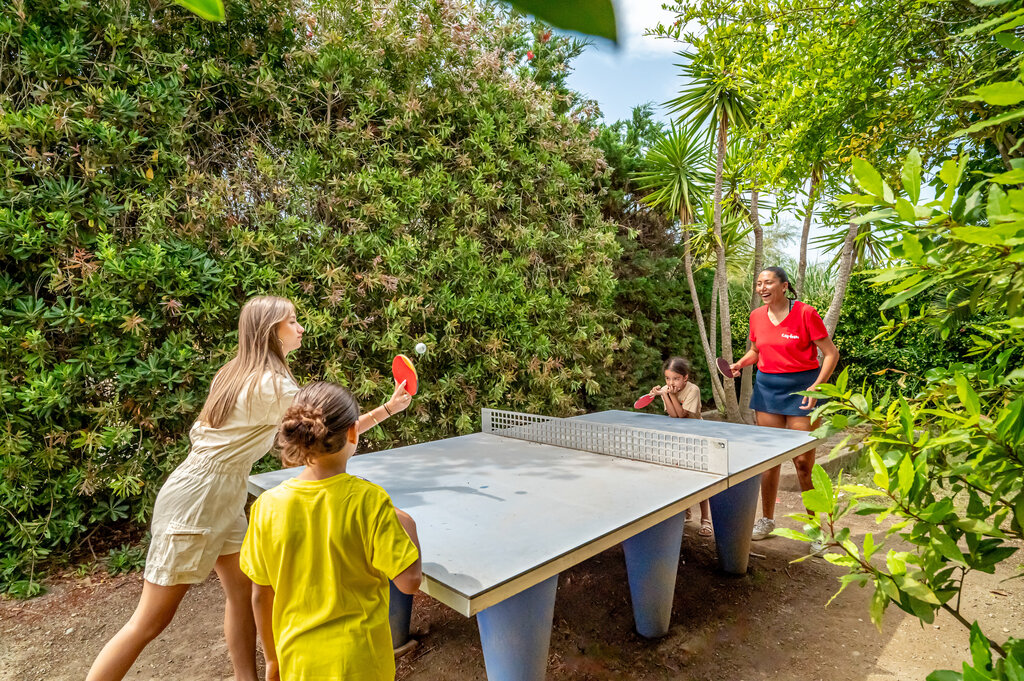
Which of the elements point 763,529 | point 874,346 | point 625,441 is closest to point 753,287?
point 874,346

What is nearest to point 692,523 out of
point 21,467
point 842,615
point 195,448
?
point 842,615

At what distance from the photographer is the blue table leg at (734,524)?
374 centimetres

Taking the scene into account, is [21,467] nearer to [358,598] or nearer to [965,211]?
[358,598]

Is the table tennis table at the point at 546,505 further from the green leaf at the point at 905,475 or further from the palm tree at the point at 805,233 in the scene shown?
the palm tree at the point at 805,233

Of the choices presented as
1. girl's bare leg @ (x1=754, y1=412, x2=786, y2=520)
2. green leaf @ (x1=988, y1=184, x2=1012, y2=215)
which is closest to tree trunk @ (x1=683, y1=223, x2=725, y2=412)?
girl's bare leg @ (x1=754, y1=412, x2=786, y2=520)

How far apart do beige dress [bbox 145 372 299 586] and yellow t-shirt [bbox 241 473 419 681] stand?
71cm

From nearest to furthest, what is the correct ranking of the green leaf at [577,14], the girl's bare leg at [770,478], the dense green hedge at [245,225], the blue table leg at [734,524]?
the green leaf at [577,14] → the dense green hedge at [245,225] → the blue table leg at [734,524] → the girl's bare leg at [770,478]

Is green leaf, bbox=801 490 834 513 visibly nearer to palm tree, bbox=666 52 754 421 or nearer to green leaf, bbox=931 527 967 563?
green leaf, bbox=931 527 967 563

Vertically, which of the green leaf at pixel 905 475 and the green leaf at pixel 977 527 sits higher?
the green leaf at pixel 905 475

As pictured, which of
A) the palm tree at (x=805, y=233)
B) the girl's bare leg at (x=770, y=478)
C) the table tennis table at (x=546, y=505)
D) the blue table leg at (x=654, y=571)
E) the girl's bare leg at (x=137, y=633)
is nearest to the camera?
the table tennis table at (x=546, y=505)

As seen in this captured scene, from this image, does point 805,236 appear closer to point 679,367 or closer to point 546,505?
point 679,367

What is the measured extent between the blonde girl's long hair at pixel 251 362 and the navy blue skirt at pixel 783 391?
Answer: 349 centimetres

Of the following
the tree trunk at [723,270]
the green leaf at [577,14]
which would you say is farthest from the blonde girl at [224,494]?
the tree trunk at [723,270]

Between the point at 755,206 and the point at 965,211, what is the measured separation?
7173 mm
